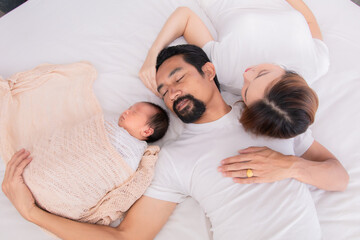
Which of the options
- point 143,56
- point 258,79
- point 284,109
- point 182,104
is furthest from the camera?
point 143,56

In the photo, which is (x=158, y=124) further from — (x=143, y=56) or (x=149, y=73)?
(x=143, y=56)

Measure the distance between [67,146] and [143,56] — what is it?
2.51ft

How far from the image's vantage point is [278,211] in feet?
3.35

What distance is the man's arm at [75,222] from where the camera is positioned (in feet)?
3.40

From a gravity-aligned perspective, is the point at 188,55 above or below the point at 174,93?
above

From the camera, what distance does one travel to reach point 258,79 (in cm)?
113

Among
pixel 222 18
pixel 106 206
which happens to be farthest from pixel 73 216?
pixel 222 18

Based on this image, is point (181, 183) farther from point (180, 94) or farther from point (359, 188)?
point (359, 188)

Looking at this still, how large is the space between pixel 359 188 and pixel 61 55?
71.9 inches

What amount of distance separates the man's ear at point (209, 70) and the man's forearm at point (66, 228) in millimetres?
947

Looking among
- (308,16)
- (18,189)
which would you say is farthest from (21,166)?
(308,16)

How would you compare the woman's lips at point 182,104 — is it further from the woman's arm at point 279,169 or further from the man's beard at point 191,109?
the woman's arm at point 279,169

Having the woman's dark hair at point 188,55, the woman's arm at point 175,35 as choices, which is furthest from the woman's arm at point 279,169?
the woman's arm at point 175,35

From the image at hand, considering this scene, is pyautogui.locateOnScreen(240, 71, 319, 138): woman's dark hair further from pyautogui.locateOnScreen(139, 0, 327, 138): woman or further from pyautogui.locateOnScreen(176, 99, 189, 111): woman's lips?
pyautogui.locateOnScreen(176, 99, 189, 111): woman's lips
